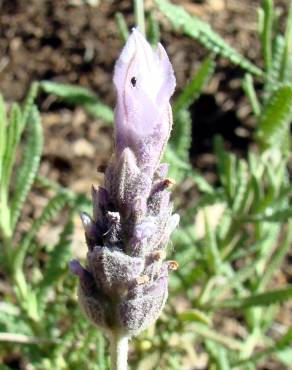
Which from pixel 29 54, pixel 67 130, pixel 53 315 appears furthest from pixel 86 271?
pixel 29 54

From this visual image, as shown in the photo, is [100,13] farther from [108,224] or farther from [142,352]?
[108,224]

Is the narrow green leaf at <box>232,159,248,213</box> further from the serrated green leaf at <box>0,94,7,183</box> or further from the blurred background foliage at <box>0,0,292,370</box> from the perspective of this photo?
the serrated green leaf at <box>0,94,7,183</box>

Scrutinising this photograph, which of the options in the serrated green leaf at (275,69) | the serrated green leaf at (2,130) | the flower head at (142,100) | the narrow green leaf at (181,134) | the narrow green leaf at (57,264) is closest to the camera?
the flower head at (142,100)

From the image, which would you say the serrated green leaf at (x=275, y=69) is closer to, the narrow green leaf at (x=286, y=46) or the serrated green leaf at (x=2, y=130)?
the narrow green leaf at (x=286, y=46)

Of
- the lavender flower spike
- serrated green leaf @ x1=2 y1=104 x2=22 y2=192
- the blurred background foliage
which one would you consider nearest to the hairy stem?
the lavender flower spike

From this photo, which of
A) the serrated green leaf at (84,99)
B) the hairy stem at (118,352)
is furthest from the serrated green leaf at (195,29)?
the hairy stem at (118,352)
